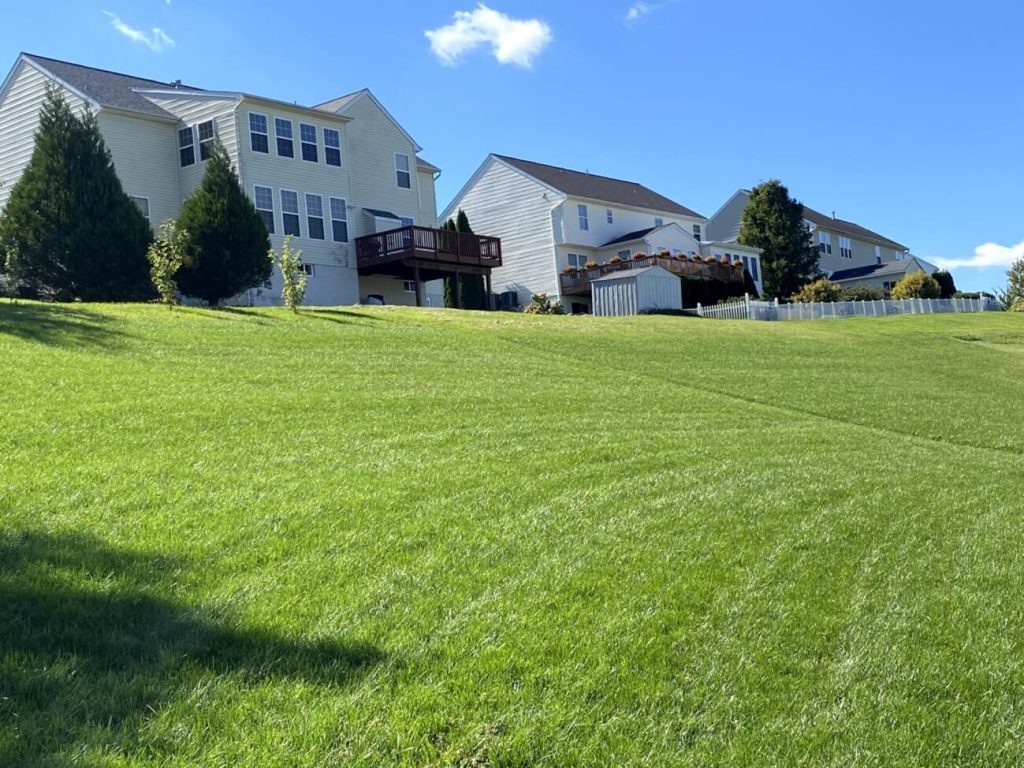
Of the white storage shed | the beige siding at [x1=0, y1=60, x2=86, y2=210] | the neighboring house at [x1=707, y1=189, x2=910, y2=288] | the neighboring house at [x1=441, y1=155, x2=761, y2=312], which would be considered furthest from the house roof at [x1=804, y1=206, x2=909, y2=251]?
the beige siding at [x1=0, y1=60, x2=86, y2=210]

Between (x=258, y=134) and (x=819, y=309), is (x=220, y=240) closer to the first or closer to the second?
(x=258, y=134)

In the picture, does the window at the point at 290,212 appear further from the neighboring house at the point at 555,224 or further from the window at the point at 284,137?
the neighboring house at the point at 555,224

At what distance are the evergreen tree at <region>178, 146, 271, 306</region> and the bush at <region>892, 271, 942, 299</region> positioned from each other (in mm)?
29525

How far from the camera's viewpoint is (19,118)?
90.3ft

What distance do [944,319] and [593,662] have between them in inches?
1253

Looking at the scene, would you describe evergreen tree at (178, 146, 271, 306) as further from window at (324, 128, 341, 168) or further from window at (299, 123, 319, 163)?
window at (324, 128, 341, 168)

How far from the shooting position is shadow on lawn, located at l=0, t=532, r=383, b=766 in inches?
113

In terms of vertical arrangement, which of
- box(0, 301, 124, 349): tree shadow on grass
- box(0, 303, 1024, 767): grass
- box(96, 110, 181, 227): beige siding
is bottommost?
box(0, 303, 1024, 767): grass

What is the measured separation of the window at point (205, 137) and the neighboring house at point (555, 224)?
1727cm

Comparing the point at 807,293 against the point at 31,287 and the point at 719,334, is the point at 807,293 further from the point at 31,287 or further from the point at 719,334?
the point at 31,287

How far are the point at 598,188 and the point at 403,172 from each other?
15.0 meters

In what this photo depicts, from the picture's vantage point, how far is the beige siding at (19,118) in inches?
1057

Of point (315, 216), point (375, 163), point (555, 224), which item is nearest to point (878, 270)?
point (555, 224)

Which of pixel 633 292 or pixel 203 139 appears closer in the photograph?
pixel 203 139
